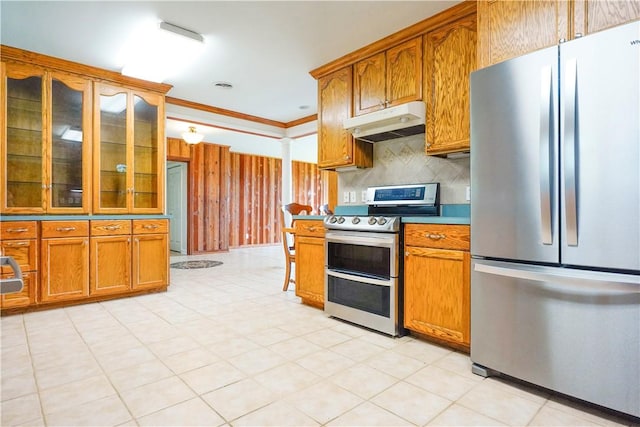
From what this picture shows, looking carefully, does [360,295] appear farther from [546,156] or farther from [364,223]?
[546,156]

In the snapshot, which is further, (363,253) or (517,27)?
(363,253)

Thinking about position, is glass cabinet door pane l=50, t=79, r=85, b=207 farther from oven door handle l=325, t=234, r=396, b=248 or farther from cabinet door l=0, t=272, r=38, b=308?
oven door handle l=325, t=234, r=396, b=248

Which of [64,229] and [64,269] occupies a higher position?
[64,229]

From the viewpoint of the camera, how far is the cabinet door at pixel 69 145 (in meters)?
3.39

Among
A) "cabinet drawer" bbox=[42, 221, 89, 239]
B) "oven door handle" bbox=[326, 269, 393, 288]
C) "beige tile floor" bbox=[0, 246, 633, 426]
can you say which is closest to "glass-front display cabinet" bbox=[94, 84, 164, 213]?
"cabinet drawer" bbox=[42, 221, 89, 239]

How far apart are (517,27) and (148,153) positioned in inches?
150

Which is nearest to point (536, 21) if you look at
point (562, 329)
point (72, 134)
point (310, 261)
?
point (562, 329)

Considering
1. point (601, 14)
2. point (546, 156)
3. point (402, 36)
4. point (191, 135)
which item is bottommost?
point (546, 156)

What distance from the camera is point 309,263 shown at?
10.9ft

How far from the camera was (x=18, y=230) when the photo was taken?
307 centimetres

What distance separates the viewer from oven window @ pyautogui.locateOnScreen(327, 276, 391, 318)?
2.56 metres

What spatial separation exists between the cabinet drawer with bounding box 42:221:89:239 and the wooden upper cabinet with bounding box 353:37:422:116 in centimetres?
293

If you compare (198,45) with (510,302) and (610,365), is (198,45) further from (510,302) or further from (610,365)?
(610,365)

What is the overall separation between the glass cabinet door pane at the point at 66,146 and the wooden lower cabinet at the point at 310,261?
231cm
